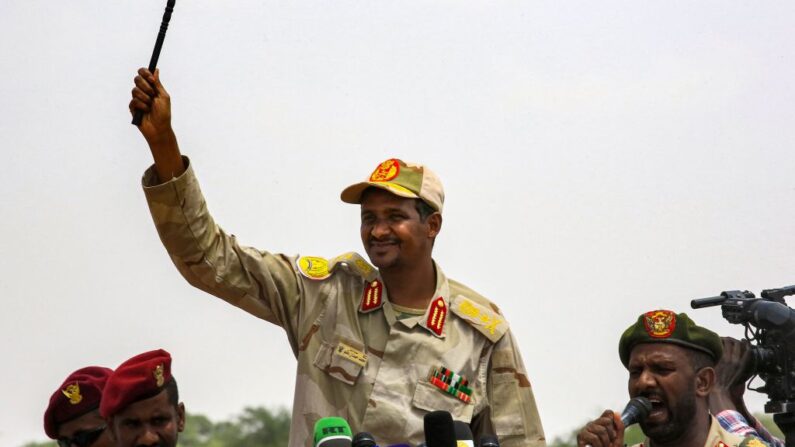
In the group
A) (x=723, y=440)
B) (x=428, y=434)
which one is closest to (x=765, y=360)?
(x=723, y=440)

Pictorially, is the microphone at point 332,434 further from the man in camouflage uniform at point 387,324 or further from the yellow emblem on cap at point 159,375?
the man in camouflage uniform at point 387,324

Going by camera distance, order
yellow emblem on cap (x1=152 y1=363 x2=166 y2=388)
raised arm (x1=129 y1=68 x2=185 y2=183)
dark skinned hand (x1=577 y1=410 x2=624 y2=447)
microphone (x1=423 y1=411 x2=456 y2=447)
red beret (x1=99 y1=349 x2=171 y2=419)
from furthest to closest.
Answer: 1. yellow emblem on cap (x1=152 y1=363 x2=166 y2=388)
2. red beret (x1=99 y1=349 x2=171 y2=419)
3. raised arm (x1=129 y1=68 x2=185 y2=183)
4. dark skinned hand (x1=577 y1=410 x2=624 y2=447)
5. microphone (x1=423 y1=411 x2=456 y2=447)

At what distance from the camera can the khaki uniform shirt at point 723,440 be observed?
24.3 feet

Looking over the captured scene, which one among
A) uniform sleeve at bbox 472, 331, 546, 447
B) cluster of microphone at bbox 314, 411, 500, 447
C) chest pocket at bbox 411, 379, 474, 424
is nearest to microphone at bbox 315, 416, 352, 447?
cluster of microphone at bbox 314, 411, 500, 447

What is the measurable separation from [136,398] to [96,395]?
969 mm

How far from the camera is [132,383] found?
21.4 ft

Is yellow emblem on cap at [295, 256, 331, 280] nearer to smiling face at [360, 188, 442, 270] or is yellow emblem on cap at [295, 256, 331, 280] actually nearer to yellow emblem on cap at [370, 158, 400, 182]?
smiling face at [360, 188, 442, 270]

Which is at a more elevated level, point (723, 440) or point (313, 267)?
point (313, 267)

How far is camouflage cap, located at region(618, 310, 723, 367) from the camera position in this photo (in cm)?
753

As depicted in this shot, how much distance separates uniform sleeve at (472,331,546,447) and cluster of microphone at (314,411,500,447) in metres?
1.96

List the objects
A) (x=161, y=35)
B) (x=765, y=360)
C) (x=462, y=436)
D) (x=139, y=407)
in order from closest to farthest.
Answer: (x=462, y=436)
(x=161, y=35)
(x=139, y=407)
(x=765, y=360)

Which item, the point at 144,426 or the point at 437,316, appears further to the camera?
the point at 437,316

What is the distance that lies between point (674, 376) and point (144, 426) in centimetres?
263

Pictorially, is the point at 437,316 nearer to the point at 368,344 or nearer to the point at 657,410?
the point at 368,344
